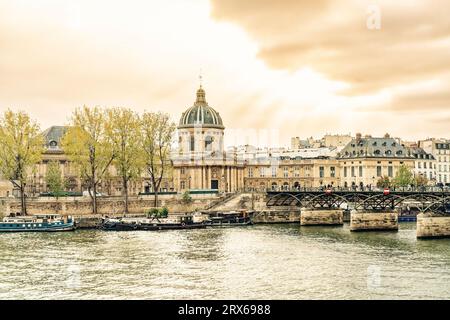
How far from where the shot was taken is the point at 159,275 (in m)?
35.2

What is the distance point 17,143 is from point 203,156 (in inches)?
1397

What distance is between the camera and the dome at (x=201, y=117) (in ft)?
346

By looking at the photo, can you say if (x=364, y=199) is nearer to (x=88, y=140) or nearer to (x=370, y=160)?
(x=88, y=140)

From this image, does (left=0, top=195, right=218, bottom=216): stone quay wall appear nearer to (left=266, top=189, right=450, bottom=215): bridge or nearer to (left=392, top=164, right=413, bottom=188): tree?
(left=266, top=189, right=450, bottom=215): bridge

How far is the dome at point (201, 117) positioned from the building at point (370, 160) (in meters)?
22.7

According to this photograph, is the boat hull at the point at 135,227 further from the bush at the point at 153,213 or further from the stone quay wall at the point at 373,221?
the stone quay wall at the point at 373,221

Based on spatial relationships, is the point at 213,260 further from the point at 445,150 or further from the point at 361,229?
the point at 445,150

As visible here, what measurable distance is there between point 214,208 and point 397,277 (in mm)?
46583

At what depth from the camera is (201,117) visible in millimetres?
105438

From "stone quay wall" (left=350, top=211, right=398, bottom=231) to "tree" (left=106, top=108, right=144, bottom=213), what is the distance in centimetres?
2594

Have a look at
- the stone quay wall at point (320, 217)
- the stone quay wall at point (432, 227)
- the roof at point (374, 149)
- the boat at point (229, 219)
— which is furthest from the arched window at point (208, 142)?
the stone quay wall at point (432, 227)

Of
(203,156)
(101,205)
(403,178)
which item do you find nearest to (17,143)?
(101,205)

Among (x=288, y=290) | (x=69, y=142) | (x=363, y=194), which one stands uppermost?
(x=69, y=142)

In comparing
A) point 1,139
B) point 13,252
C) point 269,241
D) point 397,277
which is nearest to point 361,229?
point 269,241
